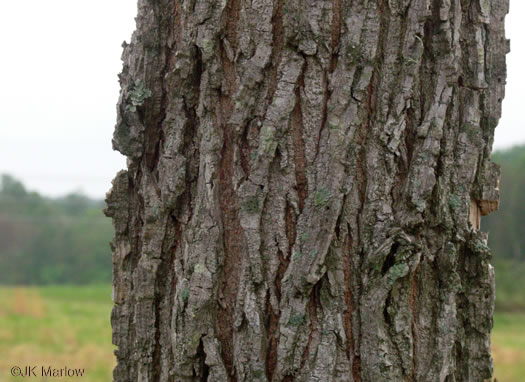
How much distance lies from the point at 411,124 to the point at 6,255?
1288 inches

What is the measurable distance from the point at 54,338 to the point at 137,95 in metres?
7.58

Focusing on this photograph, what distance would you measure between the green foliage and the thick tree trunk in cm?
2

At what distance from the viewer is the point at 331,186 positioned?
4.27 ft

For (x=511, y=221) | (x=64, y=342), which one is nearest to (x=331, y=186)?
(x=64, y=342)

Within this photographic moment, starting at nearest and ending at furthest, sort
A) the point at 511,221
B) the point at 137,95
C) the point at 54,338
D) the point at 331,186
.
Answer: the point at 331,186 → the point at 137,95 → the point at 54,338 → the point at 511,221

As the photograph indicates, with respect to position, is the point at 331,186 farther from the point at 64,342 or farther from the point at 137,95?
the point at 64,342

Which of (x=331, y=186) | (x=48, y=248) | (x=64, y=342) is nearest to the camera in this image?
(x=331, y=186)

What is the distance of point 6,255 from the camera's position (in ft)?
98.1

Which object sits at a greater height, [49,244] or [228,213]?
[49,244]

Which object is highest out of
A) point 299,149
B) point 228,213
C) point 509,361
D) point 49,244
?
point 49,244

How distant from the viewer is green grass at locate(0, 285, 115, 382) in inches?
241

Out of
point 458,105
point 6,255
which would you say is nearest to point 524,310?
point 458,105

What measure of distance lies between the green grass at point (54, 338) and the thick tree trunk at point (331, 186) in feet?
15.3

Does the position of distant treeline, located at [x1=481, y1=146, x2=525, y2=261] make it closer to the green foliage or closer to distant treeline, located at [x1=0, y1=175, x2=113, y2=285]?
distant treeline, located at [x1=0, y1=175, x2=113, y2=285]
